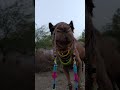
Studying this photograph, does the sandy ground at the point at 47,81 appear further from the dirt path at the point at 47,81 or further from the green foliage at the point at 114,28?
the green foliage at the point at 114,28

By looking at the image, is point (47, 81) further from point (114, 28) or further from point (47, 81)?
point (114, 28)

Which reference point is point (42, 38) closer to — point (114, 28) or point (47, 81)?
point (47, 81)

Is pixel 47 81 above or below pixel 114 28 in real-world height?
below

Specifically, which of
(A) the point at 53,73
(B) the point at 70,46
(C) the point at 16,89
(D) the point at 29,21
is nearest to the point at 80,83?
(A) the point at 53,73

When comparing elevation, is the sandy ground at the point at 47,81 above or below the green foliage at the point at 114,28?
below

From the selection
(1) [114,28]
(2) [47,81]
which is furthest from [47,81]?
(1) [114,28]

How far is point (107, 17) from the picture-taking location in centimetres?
148

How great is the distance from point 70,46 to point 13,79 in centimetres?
81

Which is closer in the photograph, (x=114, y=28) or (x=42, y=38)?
(x=114, y=28)

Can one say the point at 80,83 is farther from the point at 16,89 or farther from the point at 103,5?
the point at 103,5

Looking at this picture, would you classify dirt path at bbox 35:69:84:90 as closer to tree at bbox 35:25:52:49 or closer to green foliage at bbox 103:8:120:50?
tree at bbox 35:25:52:49

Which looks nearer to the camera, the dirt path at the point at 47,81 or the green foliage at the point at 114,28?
the green foliage at the point at 114,28

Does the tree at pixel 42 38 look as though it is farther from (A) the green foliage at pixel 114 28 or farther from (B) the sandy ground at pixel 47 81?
(A) the green foliage at pixel 114 28

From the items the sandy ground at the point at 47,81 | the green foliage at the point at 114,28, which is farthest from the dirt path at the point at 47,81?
the green foliage at the point at 114,28
